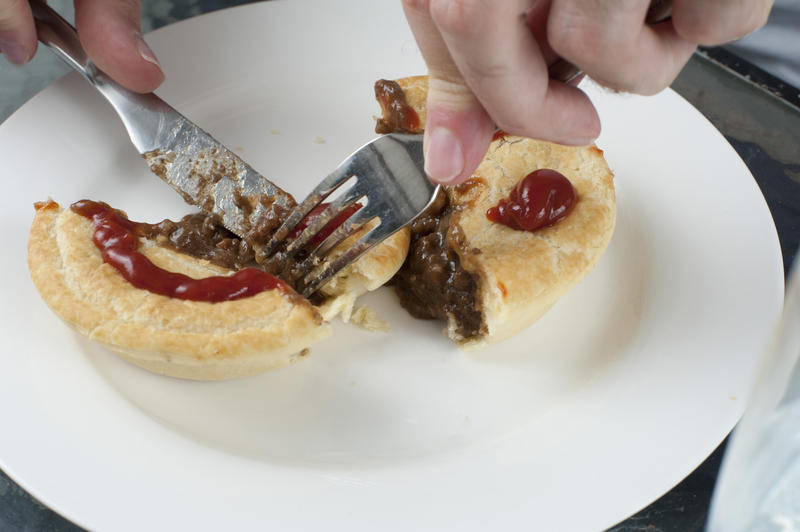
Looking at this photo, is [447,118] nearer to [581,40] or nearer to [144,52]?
[581,40]

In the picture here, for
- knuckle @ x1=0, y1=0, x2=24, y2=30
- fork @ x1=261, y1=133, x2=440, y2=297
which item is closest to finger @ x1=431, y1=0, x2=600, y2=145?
fork @ x1=261, y1=133, x2=440, y2=297

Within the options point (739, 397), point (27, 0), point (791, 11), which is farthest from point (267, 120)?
point (791, 11)

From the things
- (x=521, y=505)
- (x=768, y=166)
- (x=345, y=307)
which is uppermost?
(x=345, y=307)

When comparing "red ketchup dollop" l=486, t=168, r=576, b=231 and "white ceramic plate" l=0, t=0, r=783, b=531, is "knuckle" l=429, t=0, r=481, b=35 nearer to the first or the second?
"red ketchup dollop" l=486, t=168, r=576, b=231

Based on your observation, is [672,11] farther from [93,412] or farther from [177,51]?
[177,51]

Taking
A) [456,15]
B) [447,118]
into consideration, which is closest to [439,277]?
[447,118]

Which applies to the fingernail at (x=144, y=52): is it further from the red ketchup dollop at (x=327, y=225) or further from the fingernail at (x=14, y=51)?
the red ketchup dollop at (x=327, y=225)

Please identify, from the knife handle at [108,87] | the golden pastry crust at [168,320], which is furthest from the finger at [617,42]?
the knife handle at [108,87]
